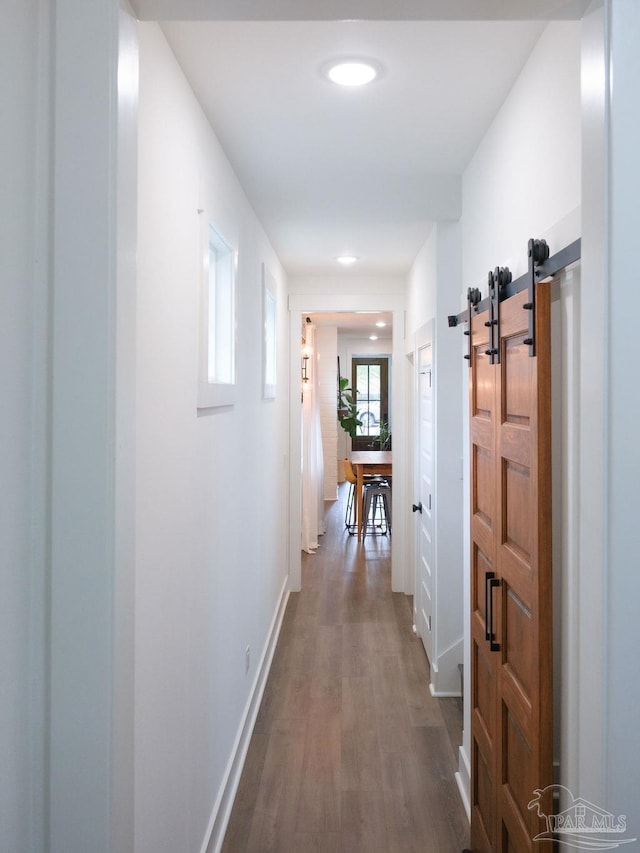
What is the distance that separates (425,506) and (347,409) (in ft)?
21.3

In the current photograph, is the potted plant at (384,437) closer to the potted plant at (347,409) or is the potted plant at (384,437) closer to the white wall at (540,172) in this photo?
the potted plant at (347,409)

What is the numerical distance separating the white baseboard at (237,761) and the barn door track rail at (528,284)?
182cm

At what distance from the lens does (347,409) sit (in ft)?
34.6

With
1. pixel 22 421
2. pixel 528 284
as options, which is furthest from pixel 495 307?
pixel 22 421

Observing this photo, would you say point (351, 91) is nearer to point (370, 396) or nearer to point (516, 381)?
point (516, 381)

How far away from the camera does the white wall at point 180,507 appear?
1.45 meters

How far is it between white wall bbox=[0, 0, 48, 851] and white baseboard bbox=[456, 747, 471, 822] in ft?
6.55

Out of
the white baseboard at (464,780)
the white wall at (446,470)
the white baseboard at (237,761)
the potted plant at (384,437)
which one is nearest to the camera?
the white baseboard at (237,761)

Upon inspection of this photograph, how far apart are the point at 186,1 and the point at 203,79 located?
0.89 m

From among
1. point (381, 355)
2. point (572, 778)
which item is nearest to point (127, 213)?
point (572, 778)

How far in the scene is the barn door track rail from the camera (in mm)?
1403

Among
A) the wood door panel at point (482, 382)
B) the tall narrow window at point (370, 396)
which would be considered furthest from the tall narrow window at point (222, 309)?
the tall narrow window at point (370, 396)

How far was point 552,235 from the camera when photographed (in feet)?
4.98

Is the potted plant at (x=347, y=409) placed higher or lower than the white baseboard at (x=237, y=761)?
higher
